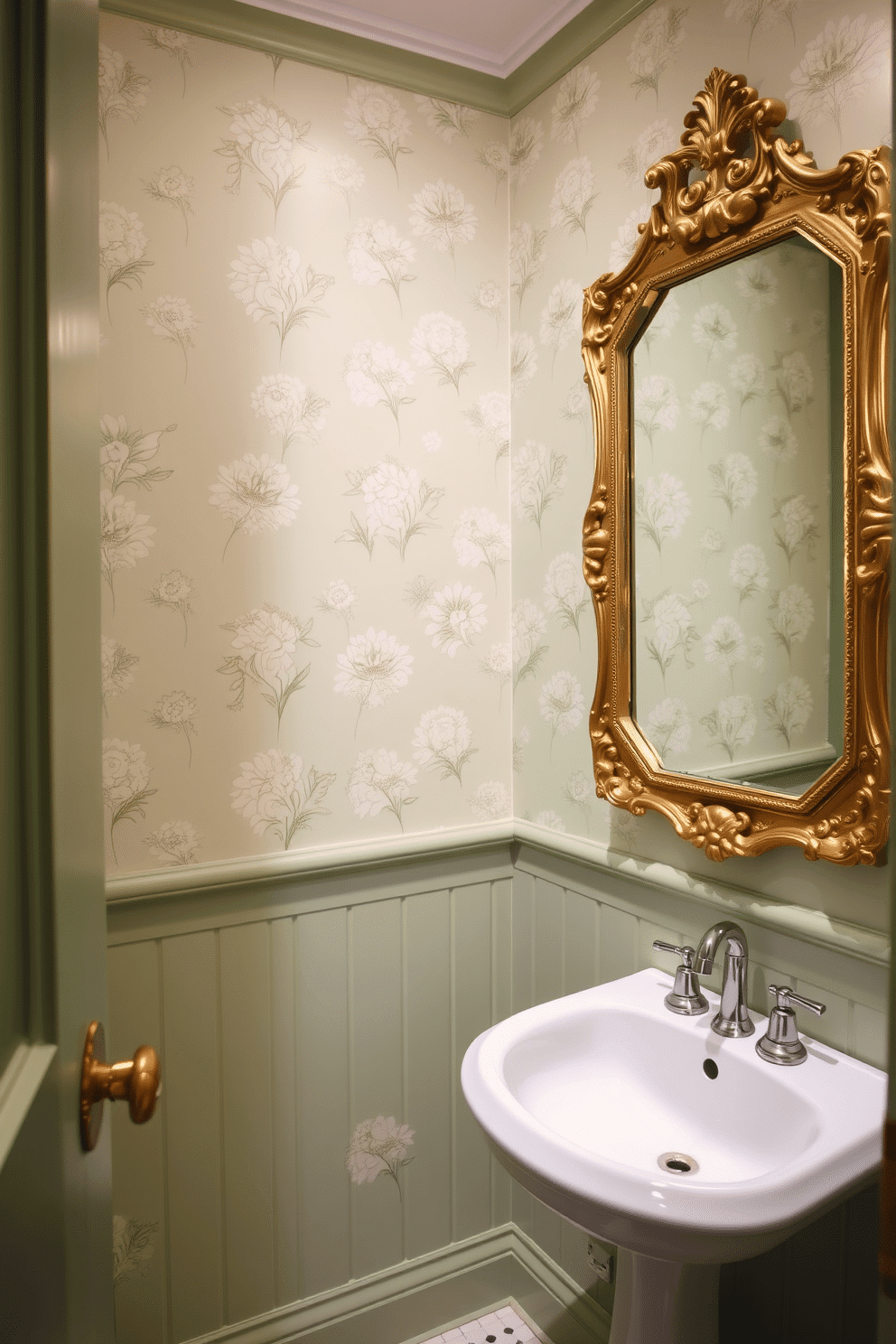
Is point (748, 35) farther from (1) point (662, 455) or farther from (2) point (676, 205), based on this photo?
(1) point (662, 455)

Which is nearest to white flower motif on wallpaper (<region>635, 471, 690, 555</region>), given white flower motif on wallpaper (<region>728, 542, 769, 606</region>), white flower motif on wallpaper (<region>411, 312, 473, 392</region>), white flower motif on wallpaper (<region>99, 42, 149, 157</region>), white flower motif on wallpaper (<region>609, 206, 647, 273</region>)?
white flower motif on wallpaper (<region>728, 542, 769, 606</region>)

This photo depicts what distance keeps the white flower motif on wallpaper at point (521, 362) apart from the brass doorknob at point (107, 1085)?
4.79ft

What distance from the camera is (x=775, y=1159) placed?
1.10 meters

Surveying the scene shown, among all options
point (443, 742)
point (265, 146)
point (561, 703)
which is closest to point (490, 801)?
point (443, 742)

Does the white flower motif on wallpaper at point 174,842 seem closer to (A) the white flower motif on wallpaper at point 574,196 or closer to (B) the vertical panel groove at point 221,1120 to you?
(B) the vertical panel groove at point 221,1120

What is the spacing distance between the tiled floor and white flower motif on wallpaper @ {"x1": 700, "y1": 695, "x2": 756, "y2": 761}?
1.28m

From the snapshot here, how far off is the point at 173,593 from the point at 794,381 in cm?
104

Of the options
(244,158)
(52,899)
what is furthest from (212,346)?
(52,899)

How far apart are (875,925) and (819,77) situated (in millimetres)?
1119

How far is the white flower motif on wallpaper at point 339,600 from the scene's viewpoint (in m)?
1.60

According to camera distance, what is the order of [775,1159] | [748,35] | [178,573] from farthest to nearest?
[178,573]
[748,35]
[775,1159]

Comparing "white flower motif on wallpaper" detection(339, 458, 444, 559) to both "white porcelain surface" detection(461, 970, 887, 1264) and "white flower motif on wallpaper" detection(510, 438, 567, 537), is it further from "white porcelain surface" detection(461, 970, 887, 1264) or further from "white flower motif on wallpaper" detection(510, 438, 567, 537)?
"white porcelain surface" detection(461, 970, 887, 1264)

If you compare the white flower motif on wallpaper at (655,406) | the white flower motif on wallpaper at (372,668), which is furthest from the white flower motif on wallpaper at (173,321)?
the white flower motif on wallpaper at (655,406)

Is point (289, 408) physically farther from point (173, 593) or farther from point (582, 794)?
point (582, 794)
